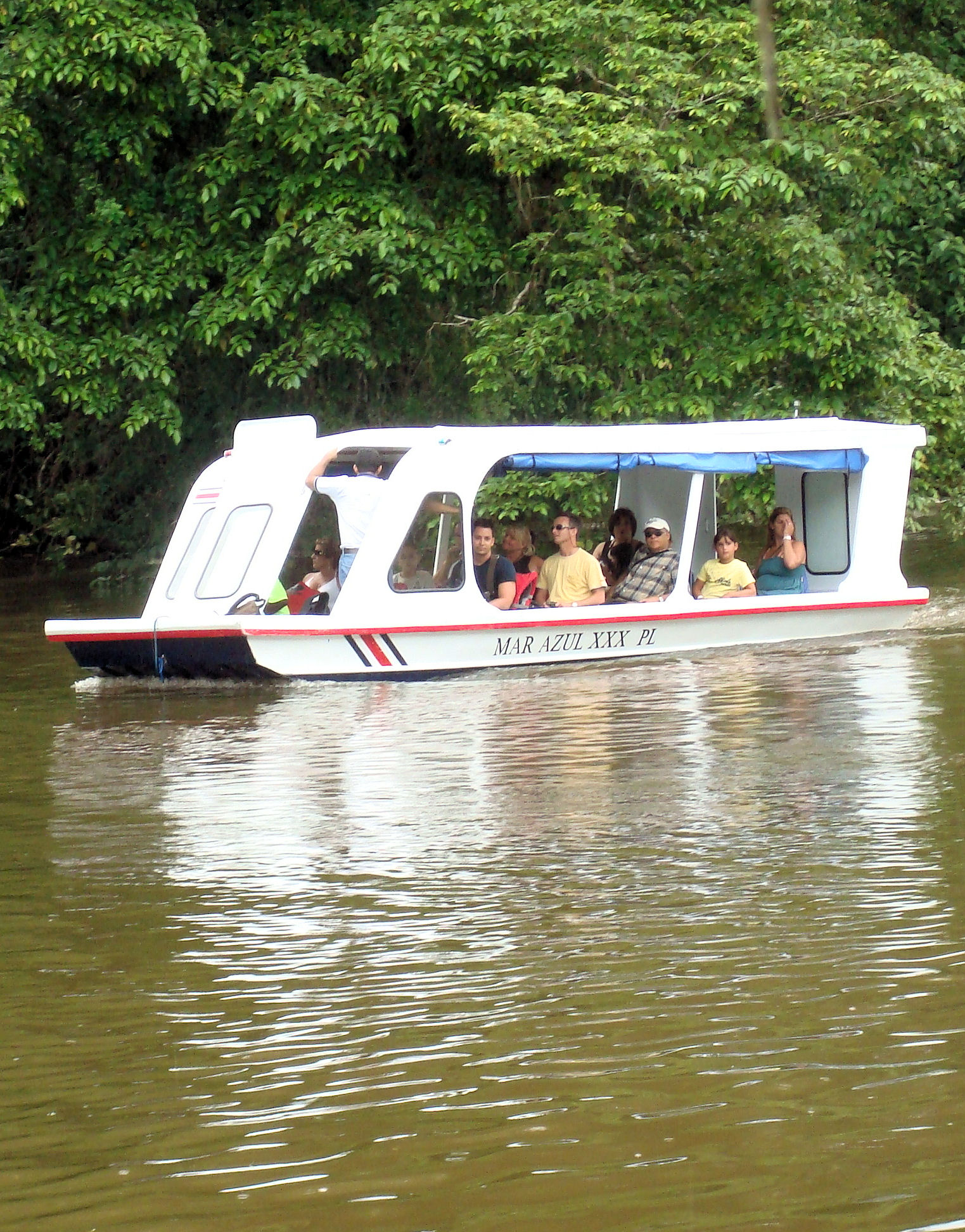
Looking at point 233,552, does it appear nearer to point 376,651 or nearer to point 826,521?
point 376,651

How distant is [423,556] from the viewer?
43.9 ft

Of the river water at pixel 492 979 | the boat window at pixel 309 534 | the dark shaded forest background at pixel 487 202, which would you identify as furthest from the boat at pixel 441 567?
the boat window at pixel 309 534

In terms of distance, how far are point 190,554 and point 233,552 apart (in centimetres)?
38

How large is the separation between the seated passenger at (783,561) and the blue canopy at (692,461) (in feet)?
1.59

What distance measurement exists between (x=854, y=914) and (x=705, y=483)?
9.02m

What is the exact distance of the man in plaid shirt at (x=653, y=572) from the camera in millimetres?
13758

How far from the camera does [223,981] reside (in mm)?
5441

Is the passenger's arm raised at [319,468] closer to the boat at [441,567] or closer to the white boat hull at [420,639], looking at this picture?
the boat at [441,567]

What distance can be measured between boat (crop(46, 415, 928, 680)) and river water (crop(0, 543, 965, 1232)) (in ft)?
6.89

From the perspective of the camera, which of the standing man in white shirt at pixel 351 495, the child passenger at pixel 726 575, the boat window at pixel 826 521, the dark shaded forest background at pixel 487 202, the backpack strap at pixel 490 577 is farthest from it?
the dark shaded forest background at pixel 487 202

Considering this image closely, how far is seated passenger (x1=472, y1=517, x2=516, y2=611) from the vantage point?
43.0ft

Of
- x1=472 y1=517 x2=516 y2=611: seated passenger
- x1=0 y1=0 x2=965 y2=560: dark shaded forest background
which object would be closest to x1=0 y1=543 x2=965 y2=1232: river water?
x1=472 y1=517 x2=516 y2=611: seated passenger

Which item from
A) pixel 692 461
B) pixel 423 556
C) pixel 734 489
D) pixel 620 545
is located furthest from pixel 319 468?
pixel 734 489

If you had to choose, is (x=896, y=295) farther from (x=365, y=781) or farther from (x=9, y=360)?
(x=365, y=781)
